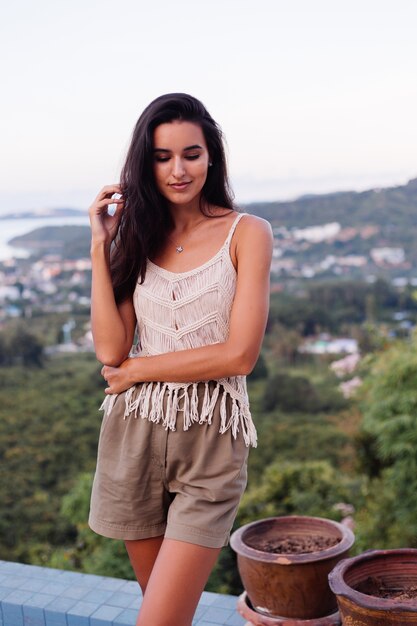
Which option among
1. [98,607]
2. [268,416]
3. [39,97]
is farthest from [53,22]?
[98,607]

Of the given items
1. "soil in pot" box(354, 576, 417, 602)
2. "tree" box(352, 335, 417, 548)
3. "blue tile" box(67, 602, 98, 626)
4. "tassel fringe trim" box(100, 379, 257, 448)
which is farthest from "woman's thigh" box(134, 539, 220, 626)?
"tree" box(352, 335, 417, 548)

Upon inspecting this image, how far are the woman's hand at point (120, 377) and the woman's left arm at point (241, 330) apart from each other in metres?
0.06

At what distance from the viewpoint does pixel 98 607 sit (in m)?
2.58

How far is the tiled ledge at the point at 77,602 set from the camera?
8.21ft

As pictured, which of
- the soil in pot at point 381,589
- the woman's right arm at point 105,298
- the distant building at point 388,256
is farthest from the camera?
the distant building at point 388,256

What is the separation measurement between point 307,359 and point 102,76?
718cm

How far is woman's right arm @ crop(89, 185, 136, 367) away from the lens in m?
1.85

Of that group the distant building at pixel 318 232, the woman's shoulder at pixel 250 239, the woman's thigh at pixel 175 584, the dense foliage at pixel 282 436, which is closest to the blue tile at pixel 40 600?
the woman's thigh at pixel 175 584

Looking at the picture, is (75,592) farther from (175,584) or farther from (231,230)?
(231,230)

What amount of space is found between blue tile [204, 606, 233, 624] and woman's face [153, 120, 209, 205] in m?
1.38

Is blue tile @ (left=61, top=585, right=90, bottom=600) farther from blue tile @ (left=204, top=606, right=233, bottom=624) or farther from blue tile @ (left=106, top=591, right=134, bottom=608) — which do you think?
blue tile @ (left=204, top=606, right=233, bottom=624)

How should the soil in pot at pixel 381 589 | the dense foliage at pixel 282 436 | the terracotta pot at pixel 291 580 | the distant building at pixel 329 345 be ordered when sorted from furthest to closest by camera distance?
1. the distant building at pixel 329 345
2. the dense foliage at pixel 282 436
3. the terracotta pot at pixel 291 580
4. the soil in pot at pixel 381 589

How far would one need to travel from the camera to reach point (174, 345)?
1.82m

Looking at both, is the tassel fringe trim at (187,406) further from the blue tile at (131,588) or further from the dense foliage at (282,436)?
the dense foliage at (282,436)
